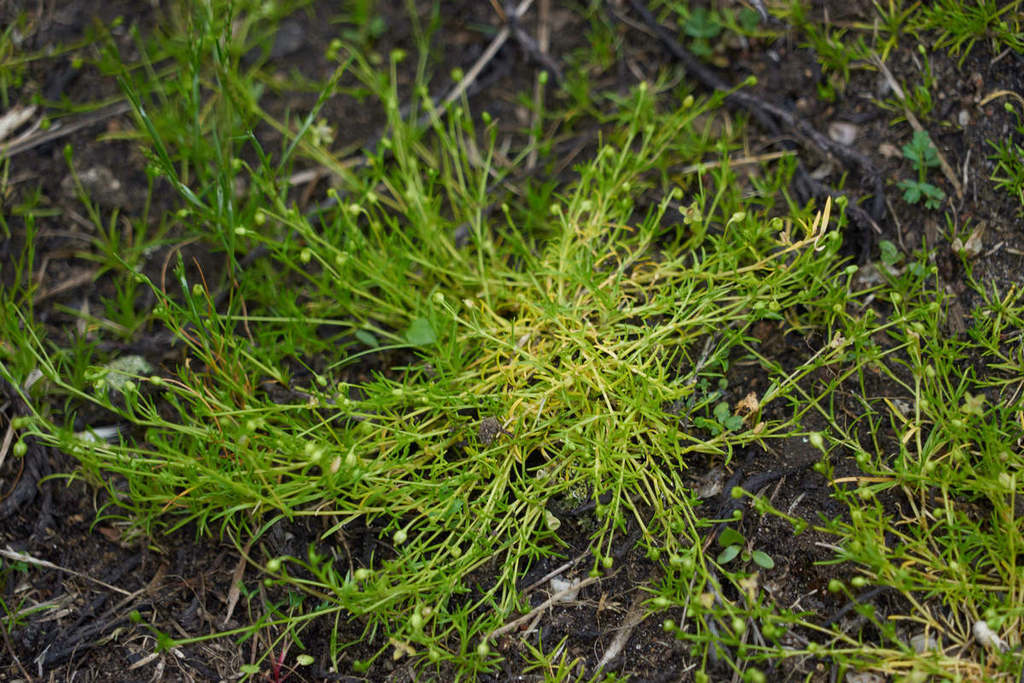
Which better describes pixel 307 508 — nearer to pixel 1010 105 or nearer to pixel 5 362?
pixel 5 362

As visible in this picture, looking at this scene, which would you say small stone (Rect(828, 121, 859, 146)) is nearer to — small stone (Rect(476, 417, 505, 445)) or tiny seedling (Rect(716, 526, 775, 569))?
tiny seedling (Rect(716, 526, 775, 569))

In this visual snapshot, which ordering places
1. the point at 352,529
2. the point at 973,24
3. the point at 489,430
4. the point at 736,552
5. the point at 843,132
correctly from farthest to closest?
the point at 843,132
the point at 973,24
the point at 352,529
the point at 489,430
the point at 736,552

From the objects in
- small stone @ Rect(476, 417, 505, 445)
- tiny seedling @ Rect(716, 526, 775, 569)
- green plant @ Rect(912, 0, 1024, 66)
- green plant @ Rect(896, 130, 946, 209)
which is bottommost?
tiny seedling @ Rect(716, 526, 775, 569)

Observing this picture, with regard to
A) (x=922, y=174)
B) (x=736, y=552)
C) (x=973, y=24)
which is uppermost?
(x=973, y=24)

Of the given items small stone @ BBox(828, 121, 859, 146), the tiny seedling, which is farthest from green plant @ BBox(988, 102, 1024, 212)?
the tiny seedling

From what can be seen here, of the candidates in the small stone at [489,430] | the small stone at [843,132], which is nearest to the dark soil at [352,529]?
the small stone at [843,132]

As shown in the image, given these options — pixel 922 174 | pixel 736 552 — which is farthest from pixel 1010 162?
pixel 736 552

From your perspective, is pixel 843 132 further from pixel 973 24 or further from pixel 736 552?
pixel 736 552
